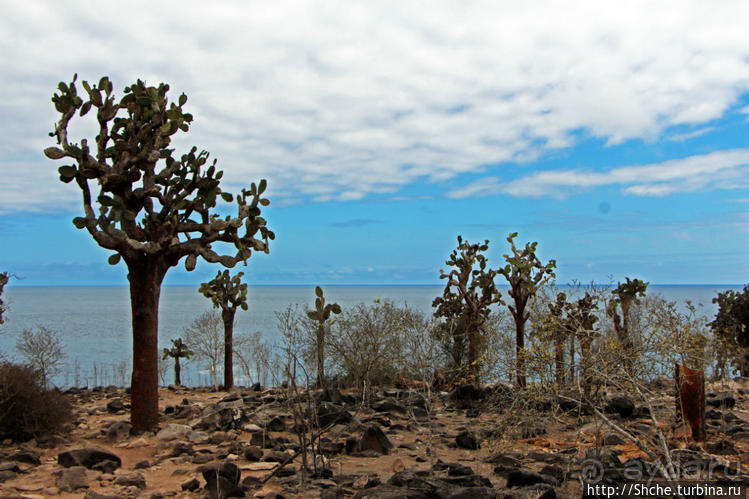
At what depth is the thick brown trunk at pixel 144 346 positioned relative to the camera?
1068 centimetres

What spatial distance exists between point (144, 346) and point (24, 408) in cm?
214

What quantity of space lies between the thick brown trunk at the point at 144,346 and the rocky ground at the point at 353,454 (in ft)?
1.30

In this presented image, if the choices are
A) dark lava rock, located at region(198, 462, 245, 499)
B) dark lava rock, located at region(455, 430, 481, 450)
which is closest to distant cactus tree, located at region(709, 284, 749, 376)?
dark lava rock, located at region(455, 430, 481, 450)

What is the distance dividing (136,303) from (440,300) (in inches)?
430

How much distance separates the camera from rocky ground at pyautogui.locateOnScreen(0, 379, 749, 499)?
714cm

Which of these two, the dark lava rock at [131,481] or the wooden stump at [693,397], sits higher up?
the wooden stump at [693,397]

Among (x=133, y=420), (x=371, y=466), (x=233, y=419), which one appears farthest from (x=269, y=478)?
(x=133, y=420)

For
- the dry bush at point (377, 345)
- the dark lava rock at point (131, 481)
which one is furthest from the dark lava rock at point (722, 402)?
the dark lava rock at point (131, 481)

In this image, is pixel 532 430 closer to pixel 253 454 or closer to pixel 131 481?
pixel 253 454

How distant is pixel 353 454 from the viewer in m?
9.32

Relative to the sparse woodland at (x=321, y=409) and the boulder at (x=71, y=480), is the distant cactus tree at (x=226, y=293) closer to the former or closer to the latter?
the sparse woodland at (x=321, y=409)

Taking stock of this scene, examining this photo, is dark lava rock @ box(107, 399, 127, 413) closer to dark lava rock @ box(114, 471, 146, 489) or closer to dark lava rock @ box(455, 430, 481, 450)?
dark lava rock @ box(114, 471, 146, 489)

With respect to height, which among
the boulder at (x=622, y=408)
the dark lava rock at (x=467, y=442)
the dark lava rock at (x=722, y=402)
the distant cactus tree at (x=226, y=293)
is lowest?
the dark lava rock at (x=722, y=402)

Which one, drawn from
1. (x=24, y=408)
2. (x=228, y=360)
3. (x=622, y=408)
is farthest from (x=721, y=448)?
(x=228, y=360)
